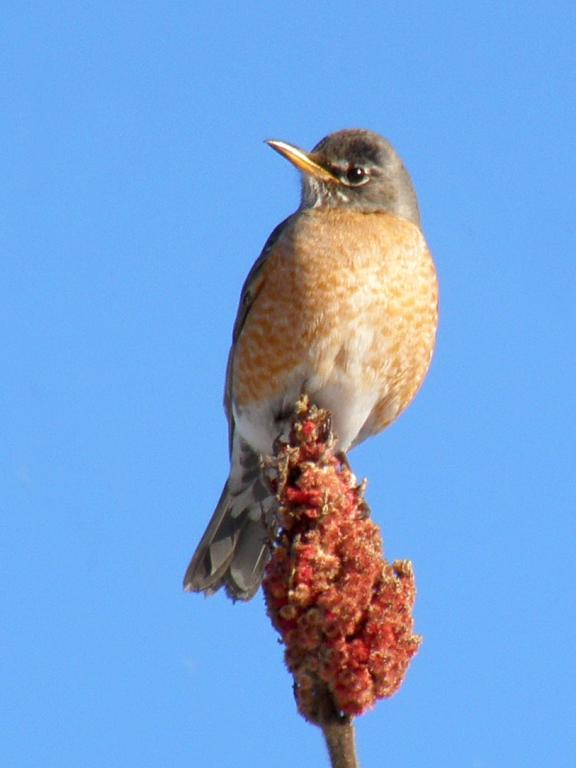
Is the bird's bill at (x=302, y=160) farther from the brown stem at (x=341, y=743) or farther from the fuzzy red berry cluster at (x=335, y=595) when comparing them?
the brown stem at (x=341, y=743)

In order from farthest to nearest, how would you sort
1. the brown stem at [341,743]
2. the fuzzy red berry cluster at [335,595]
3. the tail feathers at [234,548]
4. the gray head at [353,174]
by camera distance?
the gray head at [353,174] < the tail feathers at [234,548] < the fuzzy red berry cluster at [335,595] < the brown stem at [341,743]

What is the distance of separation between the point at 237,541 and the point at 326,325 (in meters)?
1.50

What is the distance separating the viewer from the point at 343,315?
24.8 ft

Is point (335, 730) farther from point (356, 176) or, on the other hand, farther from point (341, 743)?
point (356, 176)

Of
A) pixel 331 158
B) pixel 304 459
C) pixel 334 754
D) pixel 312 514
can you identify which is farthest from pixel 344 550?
pixel 331 158

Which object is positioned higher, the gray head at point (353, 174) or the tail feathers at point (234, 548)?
the gray head at point (353, 174)

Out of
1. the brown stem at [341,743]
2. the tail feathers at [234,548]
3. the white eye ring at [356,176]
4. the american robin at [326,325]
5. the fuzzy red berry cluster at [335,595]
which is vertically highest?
the white eye ring at [356,176]

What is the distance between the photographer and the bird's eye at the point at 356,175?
8430 millimetres

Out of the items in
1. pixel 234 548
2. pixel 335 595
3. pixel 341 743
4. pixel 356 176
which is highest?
pixel 356 176

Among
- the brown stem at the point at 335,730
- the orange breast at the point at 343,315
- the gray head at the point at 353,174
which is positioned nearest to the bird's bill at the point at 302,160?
the gray head at the point at 353,174

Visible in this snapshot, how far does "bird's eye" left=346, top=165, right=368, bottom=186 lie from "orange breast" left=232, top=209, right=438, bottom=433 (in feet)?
1.36

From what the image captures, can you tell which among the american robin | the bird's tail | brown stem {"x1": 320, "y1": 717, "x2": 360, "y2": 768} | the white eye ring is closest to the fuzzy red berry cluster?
brown stem {"x1": 320, "y1": 717, "x2": 360, "y2": 768}

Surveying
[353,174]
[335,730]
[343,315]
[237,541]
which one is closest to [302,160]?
[353,174]

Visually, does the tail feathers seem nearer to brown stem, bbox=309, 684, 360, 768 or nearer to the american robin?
the american robin
